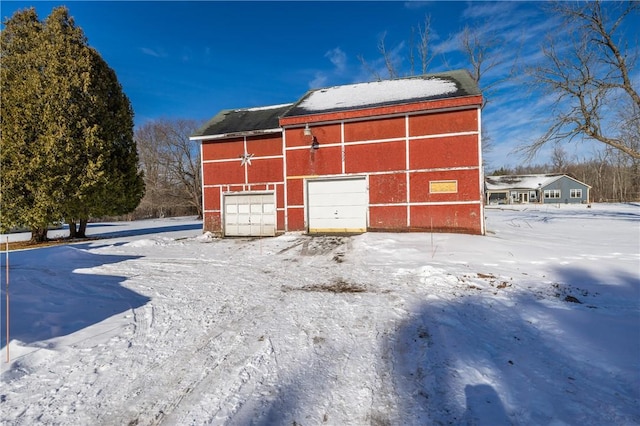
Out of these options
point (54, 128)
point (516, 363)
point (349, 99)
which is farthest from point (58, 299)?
point (349, 99)

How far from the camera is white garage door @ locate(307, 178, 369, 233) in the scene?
12555 millimetres

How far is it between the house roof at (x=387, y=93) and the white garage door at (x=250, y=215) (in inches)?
164

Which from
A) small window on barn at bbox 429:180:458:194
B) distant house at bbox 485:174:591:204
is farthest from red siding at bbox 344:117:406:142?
distant house at bbox 485:174:591:204

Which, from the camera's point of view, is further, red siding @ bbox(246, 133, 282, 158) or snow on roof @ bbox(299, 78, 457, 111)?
red siding @ bbox(246, 133, 282, 158)

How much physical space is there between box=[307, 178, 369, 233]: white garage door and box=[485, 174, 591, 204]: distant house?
41.3 metres

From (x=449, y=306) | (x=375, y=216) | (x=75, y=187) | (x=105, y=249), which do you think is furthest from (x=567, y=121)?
(x=75, y=187)

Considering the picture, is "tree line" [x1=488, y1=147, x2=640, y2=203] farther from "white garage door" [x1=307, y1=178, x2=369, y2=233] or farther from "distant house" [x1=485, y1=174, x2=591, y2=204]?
"white garage door" [x1=307, y1=178, x2=369, y2=233]

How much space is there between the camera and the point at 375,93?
13812 millimetres

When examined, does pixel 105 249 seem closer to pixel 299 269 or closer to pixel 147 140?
pixel 299 269

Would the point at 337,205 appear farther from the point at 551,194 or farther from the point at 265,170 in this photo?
the point at 551,194

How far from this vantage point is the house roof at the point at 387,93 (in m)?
11.9

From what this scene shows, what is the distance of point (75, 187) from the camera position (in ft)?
43.5

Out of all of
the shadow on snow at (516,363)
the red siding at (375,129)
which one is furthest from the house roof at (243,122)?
the shadow on snow at (516,363)

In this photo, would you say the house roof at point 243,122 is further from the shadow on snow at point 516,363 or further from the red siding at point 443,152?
the shadow on snow at point 516,363
